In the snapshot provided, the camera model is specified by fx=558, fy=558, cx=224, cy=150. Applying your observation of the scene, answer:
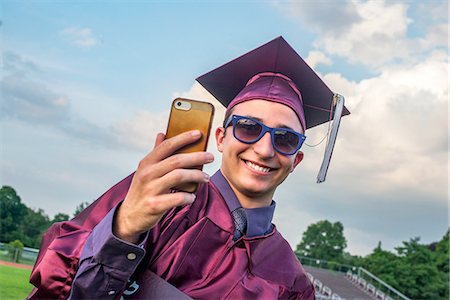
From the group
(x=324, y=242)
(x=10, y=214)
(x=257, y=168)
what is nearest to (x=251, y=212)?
(x=257, y=168)

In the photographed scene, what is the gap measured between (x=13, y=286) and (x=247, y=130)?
11.8 m

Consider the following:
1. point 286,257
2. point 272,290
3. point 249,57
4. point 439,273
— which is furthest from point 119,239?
point 439,273

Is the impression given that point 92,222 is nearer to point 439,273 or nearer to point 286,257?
point 286,257

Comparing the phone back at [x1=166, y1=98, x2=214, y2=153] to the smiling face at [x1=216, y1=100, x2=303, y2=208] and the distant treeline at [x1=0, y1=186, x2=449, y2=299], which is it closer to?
the smiling face at [x1=216, y1=100, x2=303, y2=208]

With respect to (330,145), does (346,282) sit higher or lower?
lower

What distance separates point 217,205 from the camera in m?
2.21

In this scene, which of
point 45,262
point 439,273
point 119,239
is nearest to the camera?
point 119,239

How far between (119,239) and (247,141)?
738 mm

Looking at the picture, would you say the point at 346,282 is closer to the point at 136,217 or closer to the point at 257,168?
the point at 257,168

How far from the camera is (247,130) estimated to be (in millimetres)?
2170

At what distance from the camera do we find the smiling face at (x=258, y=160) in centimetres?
217

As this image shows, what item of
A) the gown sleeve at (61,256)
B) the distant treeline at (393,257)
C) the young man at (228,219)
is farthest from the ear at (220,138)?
the distant treeline at (393,257)

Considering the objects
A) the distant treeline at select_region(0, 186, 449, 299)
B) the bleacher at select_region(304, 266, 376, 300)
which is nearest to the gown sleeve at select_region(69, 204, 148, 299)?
the bleacher at select_region(304, 266, 376, 300)

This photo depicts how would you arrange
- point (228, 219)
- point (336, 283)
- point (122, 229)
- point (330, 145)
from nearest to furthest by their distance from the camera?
point (122, 229) < point (228, 219) < point (330, 145) < point (336, 283)
